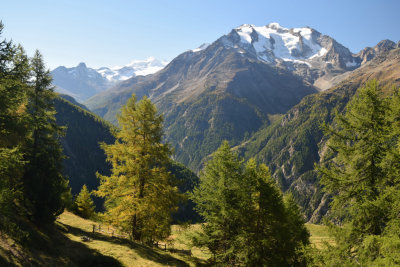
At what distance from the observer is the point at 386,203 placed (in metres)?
11.2

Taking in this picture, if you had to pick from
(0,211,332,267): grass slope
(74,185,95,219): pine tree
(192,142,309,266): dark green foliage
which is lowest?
(74,185,95,219): pine tree

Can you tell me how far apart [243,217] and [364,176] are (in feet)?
29.4

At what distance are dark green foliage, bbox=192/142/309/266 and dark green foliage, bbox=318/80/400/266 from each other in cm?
511

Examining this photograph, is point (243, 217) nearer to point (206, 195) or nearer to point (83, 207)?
point (206, 195)

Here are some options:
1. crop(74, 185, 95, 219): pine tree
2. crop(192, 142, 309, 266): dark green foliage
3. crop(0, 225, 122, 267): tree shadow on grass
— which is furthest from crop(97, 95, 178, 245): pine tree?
crop(74, 185, 95, 219): pine tree

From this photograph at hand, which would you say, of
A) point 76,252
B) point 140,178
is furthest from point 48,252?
point 140,178

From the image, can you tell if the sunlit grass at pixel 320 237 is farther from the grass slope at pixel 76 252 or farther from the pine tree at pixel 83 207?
the pine tree at pixel 83 207

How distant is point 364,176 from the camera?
1334 centimetres

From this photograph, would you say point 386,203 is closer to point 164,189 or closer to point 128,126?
point 164,189

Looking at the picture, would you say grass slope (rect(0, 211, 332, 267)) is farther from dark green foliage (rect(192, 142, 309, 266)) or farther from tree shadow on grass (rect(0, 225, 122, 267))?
dark green foliage (rect(192, 142, 309, 266))

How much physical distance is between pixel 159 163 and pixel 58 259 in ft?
32.4

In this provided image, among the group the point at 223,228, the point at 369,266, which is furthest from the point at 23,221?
the point at 369,266

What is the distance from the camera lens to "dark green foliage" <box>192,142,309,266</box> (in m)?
17.8

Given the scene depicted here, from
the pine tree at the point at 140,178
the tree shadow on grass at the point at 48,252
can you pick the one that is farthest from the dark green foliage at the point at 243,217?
the tree shadow on grass at the point at 48,252
